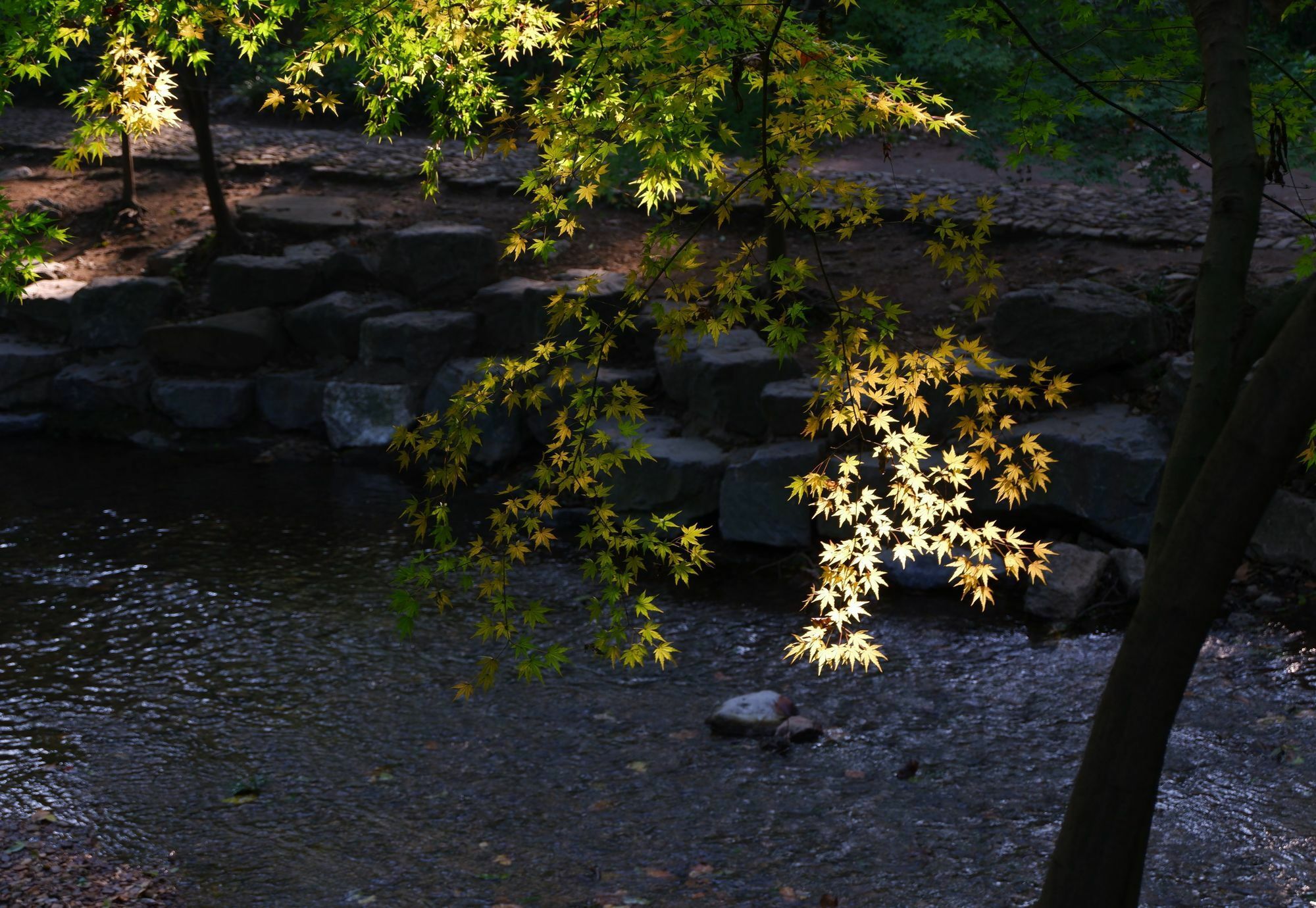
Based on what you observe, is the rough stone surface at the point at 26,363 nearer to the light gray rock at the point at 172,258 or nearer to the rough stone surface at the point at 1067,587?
the light gray rock at the point at 172,258

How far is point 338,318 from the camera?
37.4ft

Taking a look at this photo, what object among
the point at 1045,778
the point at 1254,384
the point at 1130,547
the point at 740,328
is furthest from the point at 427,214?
the point at 1254,384

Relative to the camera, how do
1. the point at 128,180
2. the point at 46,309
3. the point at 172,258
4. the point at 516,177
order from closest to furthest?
the point at 46,309 → the point at 172,258 → the point at 128,180 → the point at 516,177

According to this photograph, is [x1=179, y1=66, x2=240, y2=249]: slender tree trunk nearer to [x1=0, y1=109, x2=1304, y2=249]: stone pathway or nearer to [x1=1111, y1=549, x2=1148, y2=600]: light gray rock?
[x1=0, y1=109, x2=1304, y2=249]: stone pathway

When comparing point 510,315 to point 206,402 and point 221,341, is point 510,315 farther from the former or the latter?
point 206,402

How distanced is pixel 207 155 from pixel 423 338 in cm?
366

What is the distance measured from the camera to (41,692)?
6.49m

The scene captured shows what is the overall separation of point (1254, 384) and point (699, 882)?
9.98ft

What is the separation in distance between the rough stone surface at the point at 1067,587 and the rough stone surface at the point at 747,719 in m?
2.17

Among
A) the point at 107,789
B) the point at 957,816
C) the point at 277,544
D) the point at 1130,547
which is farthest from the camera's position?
the point at 277,544

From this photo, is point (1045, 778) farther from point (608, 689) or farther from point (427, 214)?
point (427, 214)

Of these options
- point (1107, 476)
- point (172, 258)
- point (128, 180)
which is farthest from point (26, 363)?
point (1107, 476)

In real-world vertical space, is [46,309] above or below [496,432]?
above

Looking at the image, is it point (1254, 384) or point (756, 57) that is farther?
point (756, 57)
